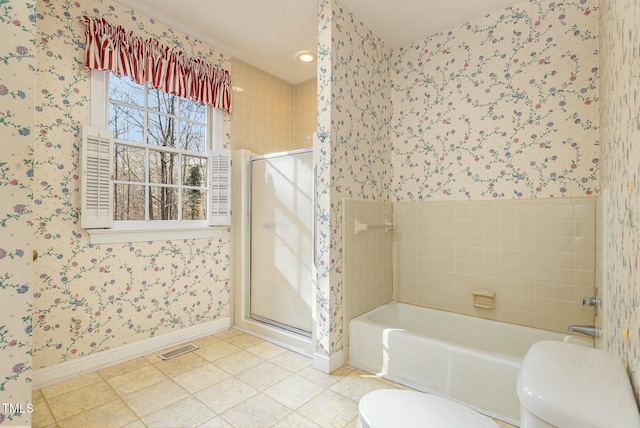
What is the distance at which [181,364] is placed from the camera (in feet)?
7.36

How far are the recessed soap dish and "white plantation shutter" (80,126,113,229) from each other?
108 inches

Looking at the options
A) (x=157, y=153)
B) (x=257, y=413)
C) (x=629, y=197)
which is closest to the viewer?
(x=629, y=197)

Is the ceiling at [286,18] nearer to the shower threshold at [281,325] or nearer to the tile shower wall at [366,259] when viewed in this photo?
the tile shower wall at [366,259]

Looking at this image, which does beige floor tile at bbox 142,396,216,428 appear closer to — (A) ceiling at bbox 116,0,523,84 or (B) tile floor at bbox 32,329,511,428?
(B) tile floor at bbox 32,329,511,428

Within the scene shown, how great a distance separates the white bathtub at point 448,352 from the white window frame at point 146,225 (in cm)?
154

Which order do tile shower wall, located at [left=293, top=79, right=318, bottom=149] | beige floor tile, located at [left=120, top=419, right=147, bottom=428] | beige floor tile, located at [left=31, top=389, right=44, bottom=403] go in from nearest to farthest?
beige floor tile, located at [left=120, top=419, right=147, bottom=428]
beige floor tile, located at [left=31, top=389, right=44, bottom=403]
tile shower wall, located at [left=293, top=79, right=318, bottom=149]

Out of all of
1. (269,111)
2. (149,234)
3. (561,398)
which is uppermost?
(269,111)

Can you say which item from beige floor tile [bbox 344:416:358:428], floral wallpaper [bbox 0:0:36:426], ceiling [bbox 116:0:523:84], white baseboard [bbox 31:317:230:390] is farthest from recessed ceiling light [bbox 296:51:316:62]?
beige floor tile [bbox 344:416:358:428]

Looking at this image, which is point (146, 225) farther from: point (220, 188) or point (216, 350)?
point (216, 350)

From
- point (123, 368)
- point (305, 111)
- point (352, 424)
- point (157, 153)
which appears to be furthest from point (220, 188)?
point (352, 424)

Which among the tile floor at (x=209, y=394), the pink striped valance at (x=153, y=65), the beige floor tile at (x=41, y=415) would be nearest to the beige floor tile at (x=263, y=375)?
the tile floor at (x=209, y=394)

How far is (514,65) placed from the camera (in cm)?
225

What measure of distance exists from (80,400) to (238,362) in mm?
931

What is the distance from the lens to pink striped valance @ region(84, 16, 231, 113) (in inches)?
83.7
